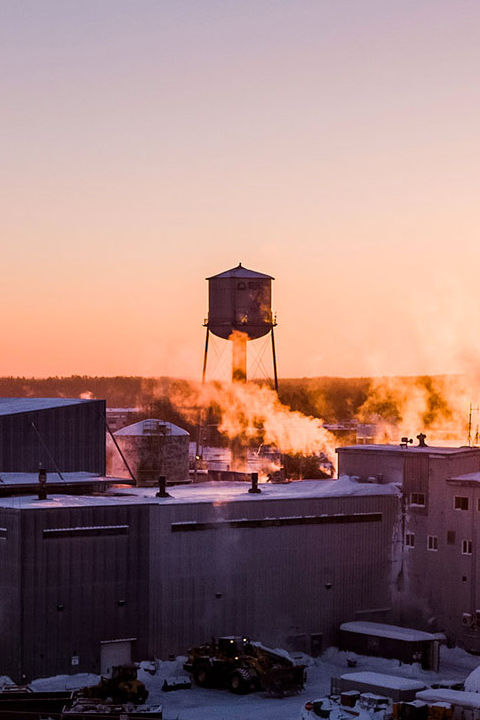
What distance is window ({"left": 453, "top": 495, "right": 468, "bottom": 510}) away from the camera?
6825cm

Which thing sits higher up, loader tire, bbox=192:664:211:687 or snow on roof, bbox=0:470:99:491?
snow on roof, bbox=0:470:99:491

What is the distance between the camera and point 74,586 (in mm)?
59250

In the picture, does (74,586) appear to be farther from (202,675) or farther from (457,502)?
(457,502)

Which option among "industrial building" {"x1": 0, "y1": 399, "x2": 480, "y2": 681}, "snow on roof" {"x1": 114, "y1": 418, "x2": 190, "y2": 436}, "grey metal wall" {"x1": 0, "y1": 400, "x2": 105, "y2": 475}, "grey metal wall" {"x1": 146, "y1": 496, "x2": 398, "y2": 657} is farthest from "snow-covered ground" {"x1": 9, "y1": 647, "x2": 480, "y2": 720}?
"snow on roof" {"x1": 114, "y1": 418, "x2": 190, "y2": 436}

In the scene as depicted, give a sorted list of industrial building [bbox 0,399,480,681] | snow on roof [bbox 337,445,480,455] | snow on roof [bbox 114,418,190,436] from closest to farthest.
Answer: industrial building [bbox 0,399,480,681], snow on roof [bbox 337,445,480,455], snow on roof [bbox 114,418,190,436]

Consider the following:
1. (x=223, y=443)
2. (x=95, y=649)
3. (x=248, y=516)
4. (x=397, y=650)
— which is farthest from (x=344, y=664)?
(x=223, y=443)

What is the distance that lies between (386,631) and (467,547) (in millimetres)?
6789

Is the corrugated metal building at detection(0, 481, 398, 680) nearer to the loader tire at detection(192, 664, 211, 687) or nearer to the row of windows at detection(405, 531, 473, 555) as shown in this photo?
the row of windows at detection(405, 531, 473, 555)

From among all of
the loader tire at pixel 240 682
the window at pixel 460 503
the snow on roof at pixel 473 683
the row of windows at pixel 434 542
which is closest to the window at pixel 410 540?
the row of windows at pixel 434 542

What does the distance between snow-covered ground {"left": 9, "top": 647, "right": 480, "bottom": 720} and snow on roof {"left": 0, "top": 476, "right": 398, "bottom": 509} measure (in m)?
8.11

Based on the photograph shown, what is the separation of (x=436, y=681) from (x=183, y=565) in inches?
528

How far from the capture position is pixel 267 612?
6525 cm

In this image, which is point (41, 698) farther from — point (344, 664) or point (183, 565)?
point (344, 664)

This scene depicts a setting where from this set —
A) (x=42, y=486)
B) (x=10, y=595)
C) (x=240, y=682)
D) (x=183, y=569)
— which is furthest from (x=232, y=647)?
(x=42, y=486)
